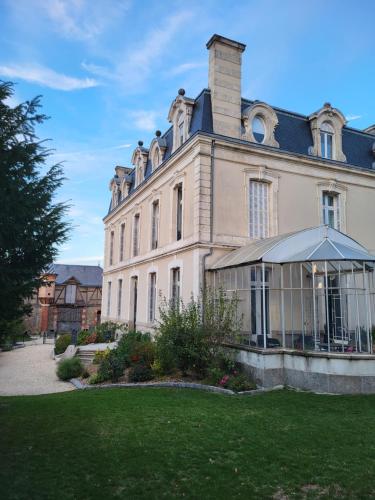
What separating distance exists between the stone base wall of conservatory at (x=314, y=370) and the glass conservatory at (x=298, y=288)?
0.34 meters

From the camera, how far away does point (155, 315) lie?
47.6 ft

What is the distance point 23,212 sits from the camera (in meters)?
5.14

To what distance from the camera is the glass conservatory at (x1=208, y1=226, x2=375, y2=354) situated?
8555mm

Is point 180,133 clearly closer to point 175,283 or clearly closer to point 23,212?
point 175,283

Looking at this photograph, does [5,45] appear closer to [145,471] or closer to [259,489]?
[145,471]

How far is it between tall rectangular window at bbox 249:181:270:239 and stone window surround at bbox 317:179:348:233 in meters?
2.06

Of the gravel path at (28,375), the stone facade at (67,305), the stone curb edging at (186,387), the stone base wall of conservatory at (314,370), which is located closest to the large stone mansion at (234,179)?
the stone curb edging at (186,387)

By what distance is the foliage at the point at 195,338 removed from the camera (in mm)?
9055

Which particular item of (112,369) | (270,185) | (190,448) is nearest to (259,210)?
(270,185)

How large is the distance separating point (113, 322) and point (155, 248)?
6.08 metres

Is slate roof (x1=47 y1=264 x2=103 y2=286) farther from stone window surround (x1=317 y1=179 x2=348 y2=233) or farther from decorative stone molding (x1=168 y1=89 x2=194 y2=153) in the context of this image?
stone window surround (x1=317 y1=179 x2=348 y2=233)

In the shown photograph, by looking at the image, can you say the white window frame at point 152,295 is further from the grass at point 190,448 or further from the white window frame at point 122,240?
the grass at point 190,448

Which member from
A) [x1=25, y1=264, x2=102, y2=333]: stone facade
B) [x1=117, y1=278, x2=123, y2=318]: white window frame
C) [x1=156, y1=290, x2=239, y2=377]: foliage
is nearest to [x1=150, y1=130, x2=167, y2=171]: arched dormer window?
[x1=117, y1=278, x2=123, y2=318]: white window frame

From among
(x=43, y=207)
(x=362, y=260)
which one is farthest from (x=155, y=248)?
(x=43, y=207)
